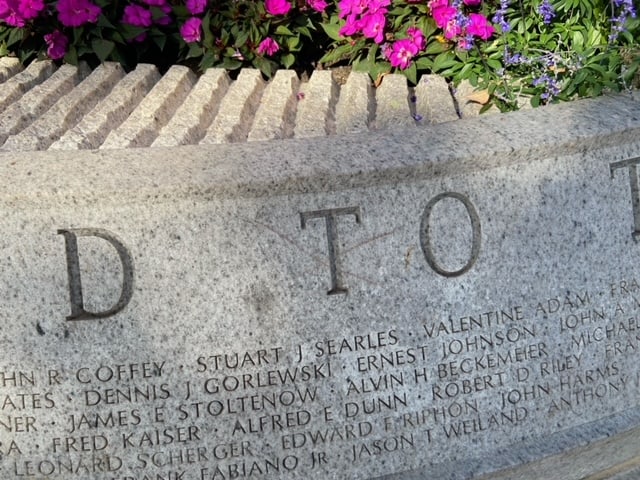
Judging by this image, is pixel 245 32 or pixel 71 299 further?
pixel 245 32

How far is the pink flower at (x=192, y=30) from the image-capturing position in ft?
11.2

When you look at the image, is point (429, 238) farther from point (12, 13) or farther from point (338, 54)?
point (12, 13)

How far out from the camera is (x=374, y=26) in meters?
3.35

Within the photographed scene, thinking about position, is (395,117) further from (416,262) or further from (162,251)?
(162,251)

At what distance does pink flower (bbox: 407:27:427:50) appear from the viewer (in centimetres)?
331

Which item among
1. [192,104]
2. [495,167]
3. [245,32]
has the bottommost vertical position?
[495,167]

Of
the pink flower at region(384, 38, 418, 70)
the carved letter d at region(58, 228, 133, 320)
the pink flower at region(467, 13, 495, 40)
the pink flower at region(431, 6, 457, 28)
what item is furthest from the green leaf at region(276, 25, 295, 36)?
the carved letter d at region(58, 228, 133, 320)

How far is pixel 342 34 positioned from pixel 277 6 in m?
0.22

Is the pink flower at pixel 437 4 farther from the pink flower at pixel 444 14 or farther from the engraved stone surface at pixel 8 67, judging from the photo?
the engraved stone surface at pixel 8 67

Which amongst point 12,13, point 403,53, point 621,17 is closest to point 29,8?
point 12,13

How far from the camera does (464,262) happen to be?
2.46 metres

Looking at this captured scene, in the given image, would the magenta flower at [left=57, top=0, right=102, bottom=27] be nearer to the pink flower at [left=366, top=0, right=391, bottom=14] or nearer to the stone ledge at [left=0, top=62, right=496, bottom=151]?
the stone ledge at [left=0, top=62, right=496, bottom=151]

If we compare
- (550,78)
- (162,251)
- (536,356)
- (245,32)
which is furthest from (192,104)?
(536,356)

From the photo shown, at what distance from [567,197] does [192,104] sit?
3.45 feet
